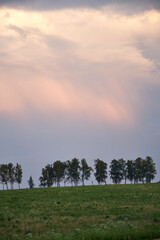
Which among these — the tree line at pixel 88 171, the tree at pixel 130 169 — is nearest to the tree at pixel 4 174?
the tree line at pixel 88 171

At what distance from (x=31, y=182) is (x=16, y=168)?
27.0 metres

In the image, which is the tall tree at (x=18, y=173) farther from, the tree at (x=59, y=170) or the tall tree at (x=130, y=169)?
the tall tree at (x=130, y=169)

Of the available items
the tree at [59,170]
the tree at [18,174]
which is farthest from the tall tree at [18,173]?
the tree at [59,170]

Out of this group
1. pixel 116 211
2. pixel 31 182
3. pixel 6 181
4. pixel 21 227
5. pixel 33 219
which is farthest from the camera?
pixel 31 182

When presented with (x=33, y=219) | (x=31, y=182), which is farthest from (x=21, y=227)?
(x=31, y=182)

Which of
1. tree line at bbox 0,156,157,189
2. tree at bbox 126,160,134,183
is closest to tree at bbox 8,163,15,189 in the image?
tree line at bbox 0,156,157,189

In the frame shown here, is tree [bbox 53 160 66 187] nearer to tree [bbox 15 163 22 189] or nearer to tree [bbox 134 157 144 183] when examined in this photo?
tree [bbox 15 163 22 189]

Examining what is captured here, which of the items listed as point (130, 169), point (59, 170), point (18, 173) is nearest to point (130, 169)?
point (130, 169)

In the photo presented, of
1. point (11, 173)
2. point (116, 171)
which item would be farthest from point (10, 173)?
point (116, 171)

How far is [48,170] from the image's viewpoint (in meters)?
137

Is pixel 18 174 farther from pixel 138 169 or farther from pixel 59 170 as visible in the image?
pixel 138 169

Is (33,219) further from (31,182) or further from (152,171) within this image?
(31,182)

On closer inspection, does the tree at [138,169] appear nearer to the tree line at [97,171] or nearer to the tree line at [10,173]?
the tree line at [97,171]

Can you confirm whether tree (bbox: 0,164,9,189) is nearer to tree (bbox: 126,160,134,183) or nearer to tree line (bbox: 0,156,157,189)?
tree line (bbox: 0,156,157,189)
